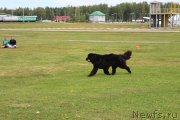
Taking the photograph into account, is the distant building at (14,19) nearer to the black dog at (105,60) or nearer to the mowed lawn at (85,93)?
the mowed lawn at (85,93)

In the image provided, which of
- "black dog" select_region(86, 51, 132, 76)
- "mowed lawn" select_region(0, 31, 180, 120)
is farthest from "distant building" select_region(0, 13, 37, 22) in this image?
"black dog" select_region(86, 51, 132, 76)

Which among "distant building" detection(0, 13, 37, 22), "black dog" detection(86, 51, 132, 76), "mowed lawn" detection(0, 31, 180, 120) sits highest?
"distant building" detection(0, 13, 37, 22)

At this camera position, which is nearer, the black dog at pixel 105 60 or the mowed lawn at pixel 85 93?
the mowed lawn at pixel 85 93

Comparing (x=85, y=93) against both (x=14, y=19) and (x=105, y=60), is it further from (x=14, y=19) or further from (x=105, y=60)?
(x=14, y=19)

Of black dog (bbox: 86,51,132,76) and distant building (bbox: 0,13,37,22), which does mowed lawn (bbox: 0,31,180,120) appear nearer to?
black dog (bbox: 86,51,132,76)

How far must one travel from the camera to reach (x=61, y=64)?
21.1 m

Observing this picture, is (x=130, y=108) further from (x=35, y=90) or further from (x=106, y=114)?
(x=35, y=90)

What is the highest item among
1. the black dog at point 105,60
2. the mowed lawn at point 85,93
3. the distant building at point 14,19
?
the distant building at point 14,19

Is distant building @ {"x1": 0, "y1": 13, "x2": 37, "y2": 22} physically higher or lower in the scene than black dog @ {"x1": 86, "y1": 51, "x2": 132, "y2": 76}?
higher

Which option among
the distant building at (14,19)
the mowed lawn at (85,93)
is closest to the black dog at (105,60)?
the mowed lawn at (85,93)

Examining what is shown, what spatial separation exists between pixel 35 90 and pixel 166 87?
388 cm

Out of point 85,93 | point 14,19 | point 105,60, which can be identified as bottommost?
point 85,93

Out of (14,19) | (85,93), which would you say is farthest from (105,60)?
(14,19)

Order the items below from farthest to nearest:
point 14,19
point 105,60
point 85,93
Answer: point 14,19 < point 105,60 < point 85,93
